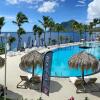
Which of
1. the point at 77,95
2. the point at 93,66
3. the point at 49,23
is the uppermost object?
the point at 49,23

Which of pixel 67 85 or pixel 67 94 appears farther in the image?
pixel 67 85

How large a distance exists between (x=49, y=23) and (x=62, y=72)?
1660 inches

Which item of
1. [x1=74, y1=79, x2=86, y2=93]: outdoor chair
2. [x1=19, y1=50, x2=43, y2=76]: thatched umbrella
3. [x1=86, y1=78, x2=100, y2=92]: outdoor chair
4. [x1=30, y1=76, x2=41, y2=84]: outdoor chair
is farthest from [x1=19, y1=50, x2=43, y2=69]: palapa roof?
[x1=86, y1=78, x2=100, y2=92]: outdoor chair

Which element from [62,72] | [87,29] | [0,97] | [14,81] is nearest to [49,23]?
[87,29]

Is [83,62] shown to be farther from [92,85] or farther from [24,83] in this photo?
[24,83]

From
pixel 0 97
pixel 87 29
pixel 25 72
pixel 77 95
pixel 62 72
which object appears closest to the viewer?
pixel 0 97

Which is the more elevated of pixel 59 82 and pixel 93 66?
pixel 93 66

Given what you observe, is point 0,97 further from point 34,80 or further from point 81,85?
point 81,85

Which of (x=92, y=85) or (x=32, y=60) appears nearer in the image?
(x=92, y=85)

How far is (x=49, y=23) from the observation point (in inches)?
2704

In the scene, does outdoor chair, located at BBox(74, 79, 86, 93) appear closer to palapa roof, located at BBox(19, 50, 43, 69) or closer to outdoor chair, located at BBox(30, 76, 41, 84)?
outdoor chair, located at BBox(30, 76, 41, 84)

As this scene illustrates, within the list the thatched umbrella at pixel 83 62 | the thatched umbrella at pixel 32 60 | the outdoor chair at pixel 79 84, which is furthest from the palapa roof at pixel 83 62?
the thatched umbrella at pixel 32 60

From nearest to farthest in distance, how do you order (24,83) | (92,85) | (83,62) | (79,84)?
(83,62) < (79,84) < (92,85) < (24,83)

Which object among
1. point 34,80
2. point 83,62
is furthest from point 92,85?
point 34,80
